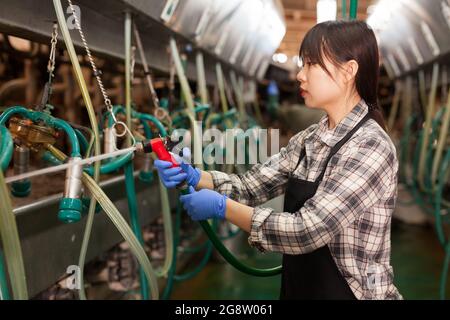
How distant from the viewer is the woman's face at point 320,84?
1163 millimetres

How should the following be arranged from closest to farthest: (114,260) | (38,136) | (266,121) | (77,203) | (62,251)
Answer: (77,203) → (38,136) → (62,251) → (114,260) → (266,121)

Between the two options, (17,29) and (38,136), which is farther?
(17,29)

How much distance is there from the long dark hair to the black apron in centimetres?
11

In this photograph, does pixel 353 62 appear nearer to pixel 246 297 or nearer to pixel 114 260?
pixel 114 260

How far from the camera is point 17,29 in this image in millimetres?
1291

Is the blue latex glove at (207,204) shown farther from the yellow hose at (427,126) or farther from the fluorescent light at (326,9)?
the yellow hose at (427,126)

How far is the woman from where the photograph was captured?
1.06 meters

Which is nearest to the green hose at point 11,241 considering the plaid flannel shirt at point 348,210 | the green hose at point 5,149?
the green hose at point 5,149

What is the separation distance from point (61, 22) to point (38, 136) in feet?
0.87

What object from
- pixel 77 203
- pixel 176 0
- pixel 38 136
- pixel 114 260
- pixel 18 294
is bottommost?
pixel 114 260

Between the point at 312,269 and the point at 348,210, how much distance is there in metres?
0.21

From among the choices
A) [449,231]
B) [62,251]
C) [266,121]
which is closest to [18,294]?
[62,251]

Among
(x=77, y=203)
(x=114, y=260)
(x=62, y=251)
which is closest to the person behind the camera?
(x=77, y=203)

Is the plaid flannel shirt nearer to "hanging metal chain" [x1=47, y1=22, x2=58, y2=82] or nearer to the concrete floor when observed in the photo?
"hanging metal chain" [x1=47, y1=22, x2=58, y2=82]
